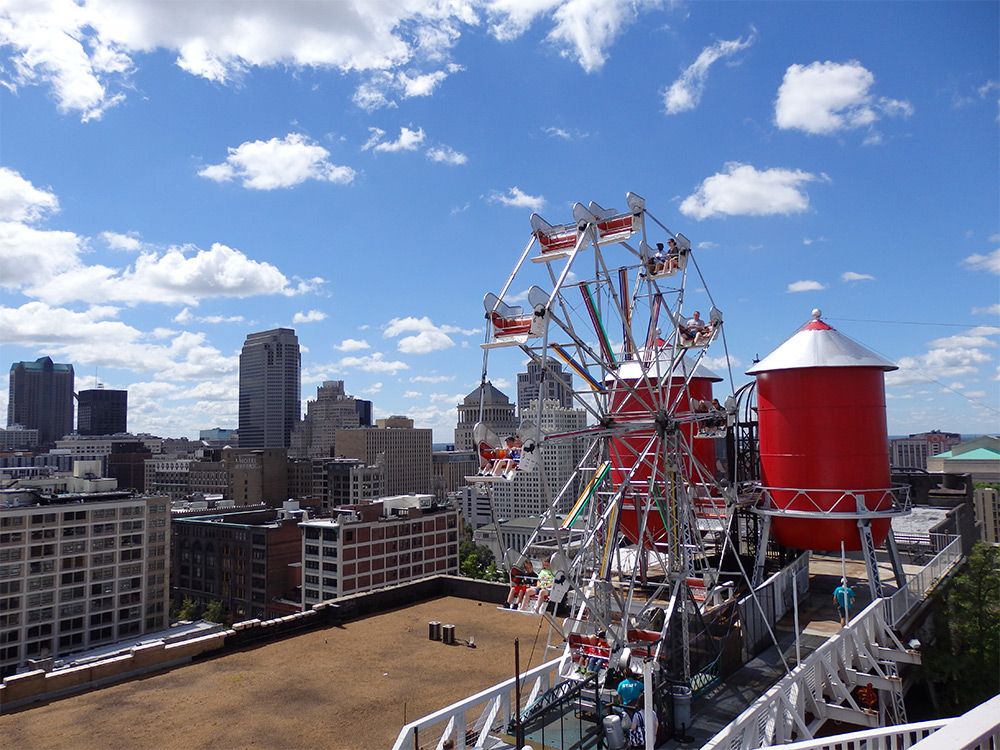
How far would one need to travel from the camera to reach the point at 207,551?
108688 millimetres

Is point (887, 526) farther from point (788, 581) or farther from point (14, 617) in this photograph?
point (14, 617)

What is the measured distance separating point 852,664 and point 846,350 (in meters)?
12.0

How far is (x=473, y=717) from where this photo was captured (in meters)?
21.6

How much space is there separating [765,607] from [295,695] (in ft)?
54.3

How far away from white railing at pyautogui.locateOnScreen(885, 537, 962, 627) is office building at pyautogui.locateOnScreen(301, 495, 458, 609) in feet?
184

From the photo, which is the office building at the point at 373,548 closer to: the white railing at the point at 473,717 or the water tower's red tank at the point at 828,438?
the water tower's red tank at the point at 828,438

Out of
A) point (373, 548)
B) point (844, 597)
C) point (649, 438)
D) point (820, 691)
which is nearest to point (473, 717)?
point (820, 691)

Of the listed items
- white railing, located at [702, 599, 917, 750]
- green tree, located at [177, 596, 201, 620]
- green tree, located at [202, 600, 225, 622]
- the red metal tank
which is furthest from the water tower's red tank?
green tree, located at [177, 596, 201, 620]

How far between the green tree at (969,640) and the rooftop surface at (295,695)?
14558 millimetres

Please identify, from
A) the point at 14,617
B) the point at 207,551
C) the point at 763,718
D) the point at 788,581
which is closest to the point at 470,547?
the point at 207,551

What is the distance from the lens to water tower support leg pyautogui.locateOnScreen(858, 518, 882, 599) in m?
26.3

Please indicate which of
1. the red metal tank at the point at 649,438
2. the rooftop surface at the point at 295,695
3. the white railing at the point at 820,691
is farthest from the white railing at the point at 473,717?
the red metal tank at the point at 649,438

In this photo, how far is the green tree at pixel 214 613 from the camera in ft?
327

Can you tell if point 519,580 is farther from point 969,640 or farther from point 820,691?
point 969,640
